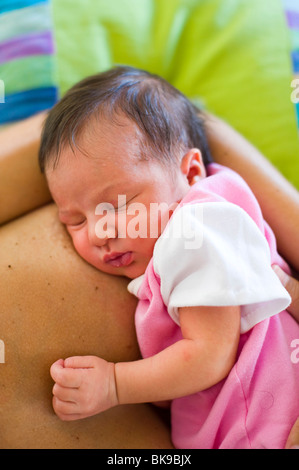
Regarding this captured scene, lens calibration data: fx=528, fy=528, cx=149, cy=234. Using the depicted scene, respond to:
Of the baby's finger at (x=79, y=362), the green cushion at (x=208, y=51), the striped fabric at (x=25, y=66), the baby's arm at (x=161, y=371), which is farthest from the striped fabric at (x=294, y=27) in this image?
the baby's finger at (x=79, y=362)

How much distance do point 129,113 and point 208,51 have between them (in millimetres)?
465

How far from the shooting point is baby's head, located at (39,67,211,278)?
2.82 ft

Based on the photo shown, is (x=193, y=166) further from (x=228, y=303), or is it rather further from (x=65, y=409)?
(x=65, y=409)

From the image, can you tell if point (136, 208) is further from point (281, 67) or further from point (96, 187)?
point (281, 67)

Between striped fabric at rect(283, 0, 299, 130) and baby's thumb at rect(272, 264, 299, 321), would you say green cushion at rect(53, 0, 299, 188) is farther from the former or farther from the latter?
baby's thumb at rect(272, 264, 299, 321)

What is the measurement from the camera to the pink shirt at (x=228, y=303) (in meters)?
0.75

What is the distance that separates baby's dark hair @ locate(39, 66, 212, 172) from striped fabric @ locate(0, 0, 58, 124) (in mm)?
232

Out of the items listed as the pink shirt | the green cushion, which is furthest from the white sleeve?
the green cushion

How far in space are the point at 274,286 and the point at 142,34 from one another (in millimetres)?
765

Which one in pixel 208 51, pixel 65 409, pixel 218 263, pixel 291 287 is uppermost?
pixel 208 51

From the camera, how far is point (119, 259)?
89 centimetres

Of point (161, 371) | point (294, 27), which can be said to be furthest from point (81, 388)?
point (294, 27)

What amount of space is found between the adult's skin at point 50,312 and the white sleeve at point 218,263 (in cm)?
15
